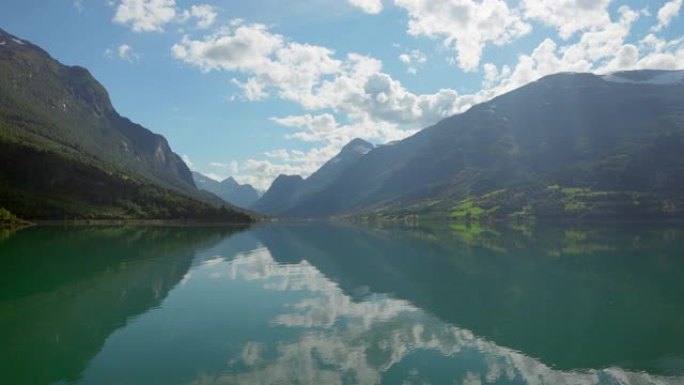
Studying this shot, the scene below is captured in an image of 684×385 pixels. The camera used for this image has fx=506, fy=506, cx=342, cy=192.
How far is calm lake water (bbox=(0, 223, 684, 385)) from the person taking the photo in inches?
1032

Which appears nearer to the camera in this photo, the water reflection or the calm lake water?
the water reflection

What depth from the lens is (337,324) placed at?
124 ft

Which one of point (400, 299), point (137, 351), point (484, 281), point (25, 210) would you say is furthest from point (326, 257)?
point (25, 210)

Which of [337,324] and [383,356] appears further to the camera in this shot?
[337,324]

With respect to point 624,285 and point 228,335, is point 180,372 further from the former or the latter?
point 624,285

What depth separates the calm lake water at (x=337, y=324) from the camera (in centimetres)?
2620

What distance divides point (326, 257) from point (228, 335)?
5930 centimetres

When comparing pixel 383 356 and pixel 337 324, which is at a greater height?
pixel 337 324

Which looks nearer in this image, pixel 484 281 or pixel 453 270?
pixel 484 281

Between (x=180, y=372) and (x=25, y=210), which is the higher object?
(x=25, y=210)

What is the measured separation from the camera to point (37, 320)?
119ft

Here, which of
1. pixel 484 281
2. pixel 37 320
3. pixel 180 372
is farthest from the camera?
pixel 484 281

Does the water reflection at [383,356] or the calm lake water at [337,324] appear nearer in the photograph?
the water reflection at [383,356]

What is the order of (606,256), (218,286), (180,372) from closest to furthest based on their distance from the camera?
(180,372) → (218,286) → (606,256)
